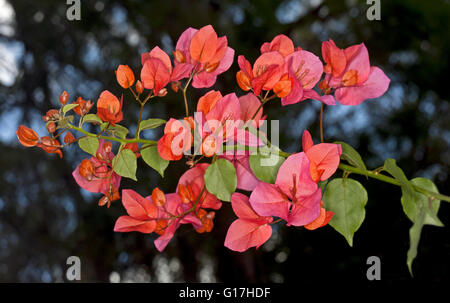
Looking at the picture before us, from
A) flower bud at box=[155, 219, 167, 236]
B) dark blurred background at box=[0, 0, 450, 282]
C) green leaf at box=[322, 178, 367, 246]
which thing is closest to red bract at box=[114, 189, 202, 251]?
flower bud at box=[155, 219, 167, 236]

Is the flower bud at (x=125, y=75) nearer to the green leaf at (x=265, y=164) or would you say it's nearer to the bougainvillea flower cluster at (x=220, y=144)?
the bougainvillea flower cluster at (x=220, y=144)

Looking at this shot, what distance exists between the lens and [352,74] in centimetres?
33

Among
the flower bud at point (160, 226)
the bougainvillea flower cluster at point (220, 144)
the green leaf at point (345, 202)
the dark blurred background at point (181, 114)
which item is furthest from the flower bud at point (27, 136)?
the dark blurred background at point (181, 114)

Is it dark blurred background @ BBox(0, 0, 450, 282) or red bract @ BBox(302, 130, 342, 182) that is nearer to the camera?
red bract @ BBox(302, 130, 342, 182)

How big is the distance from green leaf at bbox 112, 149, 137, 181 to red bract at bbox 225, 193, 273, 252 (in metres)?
0.08

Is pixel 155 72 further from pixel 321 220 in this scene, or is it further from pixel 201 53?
pixel 321 220

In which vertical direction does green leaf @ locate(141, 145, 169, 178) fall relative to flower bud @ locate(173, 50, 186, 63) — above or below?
below

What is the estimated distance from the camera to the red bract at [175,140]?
11.1 inches

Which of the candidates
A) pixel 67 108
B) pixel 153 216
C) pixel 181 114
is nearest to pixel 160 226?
pixel 153 216

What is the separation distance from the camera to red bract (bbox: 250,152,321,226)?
→ 27cm

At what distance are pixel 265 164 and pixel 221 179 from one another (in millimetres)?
33

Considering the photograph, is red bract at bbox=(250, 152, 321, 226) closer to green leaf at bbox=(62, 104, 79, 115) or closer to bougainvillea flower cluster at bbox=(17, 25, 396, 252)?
bougainvillea flower cluster at bbox=(17, 25, 396, 252)

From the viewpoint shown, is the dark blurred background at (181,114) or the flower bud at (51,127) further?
the dark blurred background at (181,114)

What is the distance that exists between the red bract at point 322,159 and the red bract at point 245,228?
52mm
